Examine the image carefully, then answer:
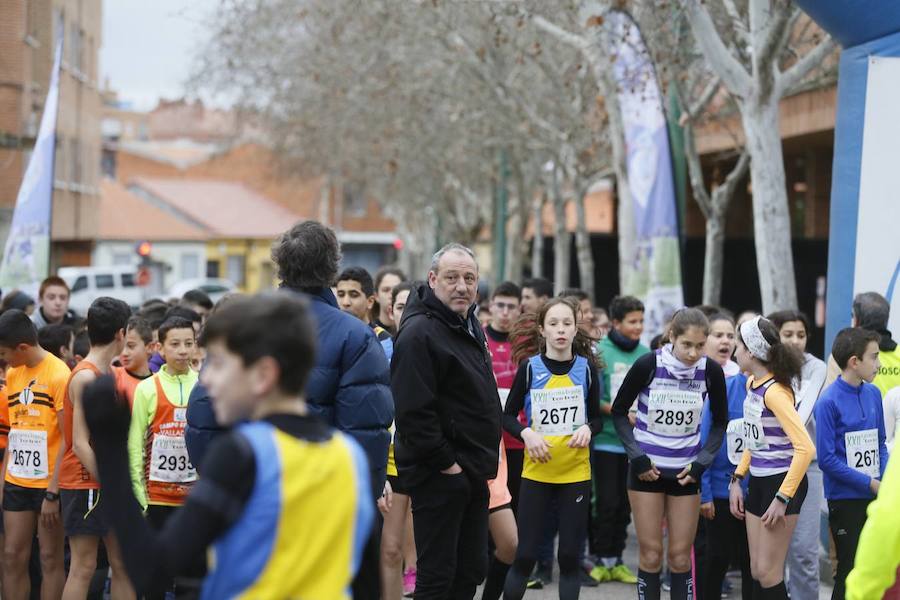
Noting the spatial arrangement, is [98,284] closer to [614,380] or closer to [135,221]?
[135,221]

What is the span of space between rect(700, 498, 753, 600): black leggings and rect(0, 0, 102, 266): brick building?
51.1 ft

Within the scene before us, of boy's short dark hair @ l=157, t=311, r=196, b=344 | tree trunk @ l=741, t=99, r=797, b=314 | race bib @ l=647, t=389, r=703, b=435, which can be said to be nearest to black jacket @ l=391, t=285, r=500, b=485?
race bib @ l=647, t=389, r=703, b=435

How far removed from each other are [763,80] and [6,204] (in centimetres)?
Answer: 1990

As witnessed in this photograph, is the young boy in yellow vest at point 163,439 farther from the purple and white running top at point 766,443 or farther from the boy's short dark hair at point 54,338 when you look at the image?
the purple and white running top at point 766,443

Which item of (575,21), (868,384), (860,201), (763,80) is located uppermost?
(575,21)

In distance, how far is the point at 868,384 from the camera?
7.03 m

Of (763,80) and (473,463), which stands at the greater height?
(763,80)

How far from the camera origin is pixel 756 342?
701 cm

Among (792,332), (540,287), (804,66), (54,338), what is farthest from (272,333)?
(804,66)

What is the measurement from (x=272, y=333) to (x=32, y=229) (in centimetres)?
1076

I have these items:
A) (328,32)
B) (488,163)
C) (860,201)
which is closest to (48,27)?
(328,32)

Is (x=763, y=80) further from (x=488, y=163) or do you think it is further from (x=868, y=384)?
(x=488, y=163)

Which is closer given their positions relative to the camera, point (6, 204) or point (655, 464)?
point (655, 464)

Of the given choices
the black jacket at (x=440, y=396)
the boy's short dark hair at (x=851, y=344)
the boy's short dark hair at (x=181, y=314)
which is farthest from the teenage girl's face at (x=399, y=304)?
the boy's short dark hair at (x=851, y=344)
